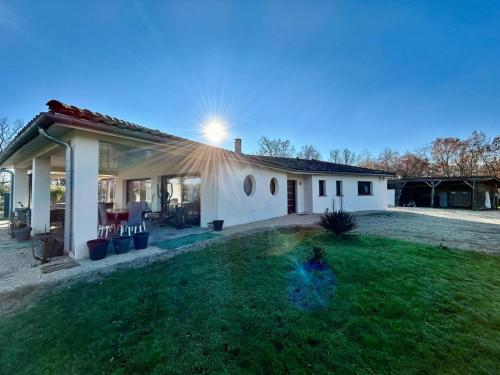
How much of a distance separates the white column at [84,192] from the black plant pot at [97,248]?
0.27 metres

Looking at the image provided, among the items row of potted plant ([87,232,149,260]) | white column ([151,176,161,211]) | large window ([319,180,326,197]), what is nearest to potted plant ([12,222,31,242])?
row of potted plant ([87,232,149,260])

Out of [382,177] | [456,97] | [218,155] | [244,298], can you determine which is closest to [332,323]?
[244,298]

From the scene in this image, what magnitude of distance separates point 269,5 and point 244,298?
355 inches

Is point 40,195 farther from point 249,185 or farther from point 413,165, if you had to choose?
point 413,165

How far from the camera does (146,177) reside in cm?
1191

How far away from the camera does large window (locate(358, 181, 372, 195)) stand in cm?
1750

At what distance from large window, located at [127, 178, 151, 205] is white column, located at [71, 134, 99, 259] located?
6.88 meters

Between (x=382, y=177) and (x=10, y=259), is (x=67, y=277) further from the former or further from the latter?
(x=382, y=177)

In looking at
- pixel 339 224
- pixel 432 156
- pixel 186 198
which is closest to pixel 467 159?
pixel 432 156

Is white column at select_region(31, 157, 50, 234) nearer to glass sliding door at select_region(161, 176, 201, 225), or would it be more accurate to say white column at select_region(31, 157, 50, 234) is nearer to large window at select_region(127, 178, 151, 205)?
glass sliding door at select_region(161, 176, 201, 225)

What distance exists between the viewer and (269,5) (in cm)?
770

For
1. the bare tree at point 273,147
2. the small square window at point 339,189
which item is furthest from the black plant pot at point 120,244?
the bare tree at point 273,147

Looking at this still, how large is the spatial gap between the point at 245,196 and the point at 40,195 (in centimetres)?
738

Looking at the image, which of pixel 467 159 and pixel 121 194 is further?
pixel 467 159
